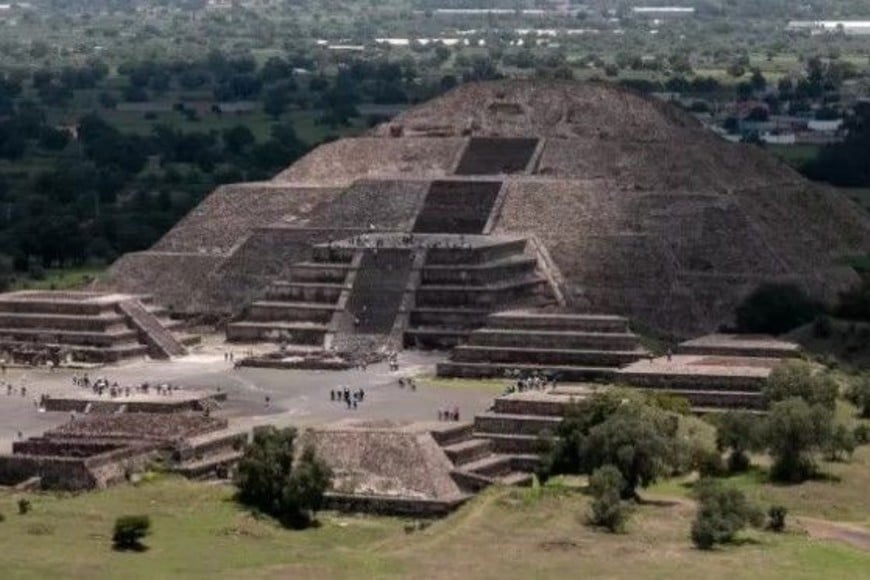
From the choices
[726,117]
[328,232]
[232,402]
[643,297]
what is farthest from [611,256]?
[726,117]

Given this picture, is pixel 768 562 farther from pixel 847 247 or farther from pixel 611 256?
pixel 847 247

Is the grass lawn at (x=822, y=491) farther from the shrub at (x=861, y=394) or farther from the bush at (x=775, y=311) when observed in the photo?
the bush at (x=775, y=311)

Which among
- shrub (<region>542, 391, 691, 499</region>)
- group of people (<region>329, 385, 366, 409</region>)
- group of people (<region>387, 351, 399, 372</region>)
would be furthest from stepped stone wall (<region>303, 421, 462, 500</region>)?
group of people (<region>387, 351, 399, 372</region>)

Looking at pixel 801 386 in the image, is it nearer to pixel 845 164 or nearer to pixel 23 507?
pixel 23 507

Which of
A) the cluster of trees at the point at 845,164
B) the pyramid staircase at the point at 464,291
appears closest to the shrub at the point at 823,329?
the pyramid staircase at the point at 464,291

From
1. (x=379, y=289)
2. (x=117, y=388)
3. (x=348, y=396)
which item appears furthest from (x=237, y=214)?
(x=348, y=396)

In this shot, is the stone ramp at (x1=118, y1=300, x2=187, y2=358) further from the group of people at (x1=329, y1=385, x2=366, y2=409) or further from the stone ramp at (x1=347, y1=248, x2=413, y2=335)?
the group of people at (x1=329, y1=385, x2=366, y2=409)

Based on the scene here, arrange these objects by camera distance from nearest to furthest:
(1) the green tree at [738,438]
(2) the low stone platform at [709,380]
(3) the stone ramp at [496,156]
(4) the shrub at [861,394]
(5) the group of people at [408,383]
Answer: (1) the green tree at [738,438]
(2) the low stone platform at [709,380]
(4) the shrub at [861,394]
(5) the group of people at [408,383]
(3) the stone ramp at [496,156]
